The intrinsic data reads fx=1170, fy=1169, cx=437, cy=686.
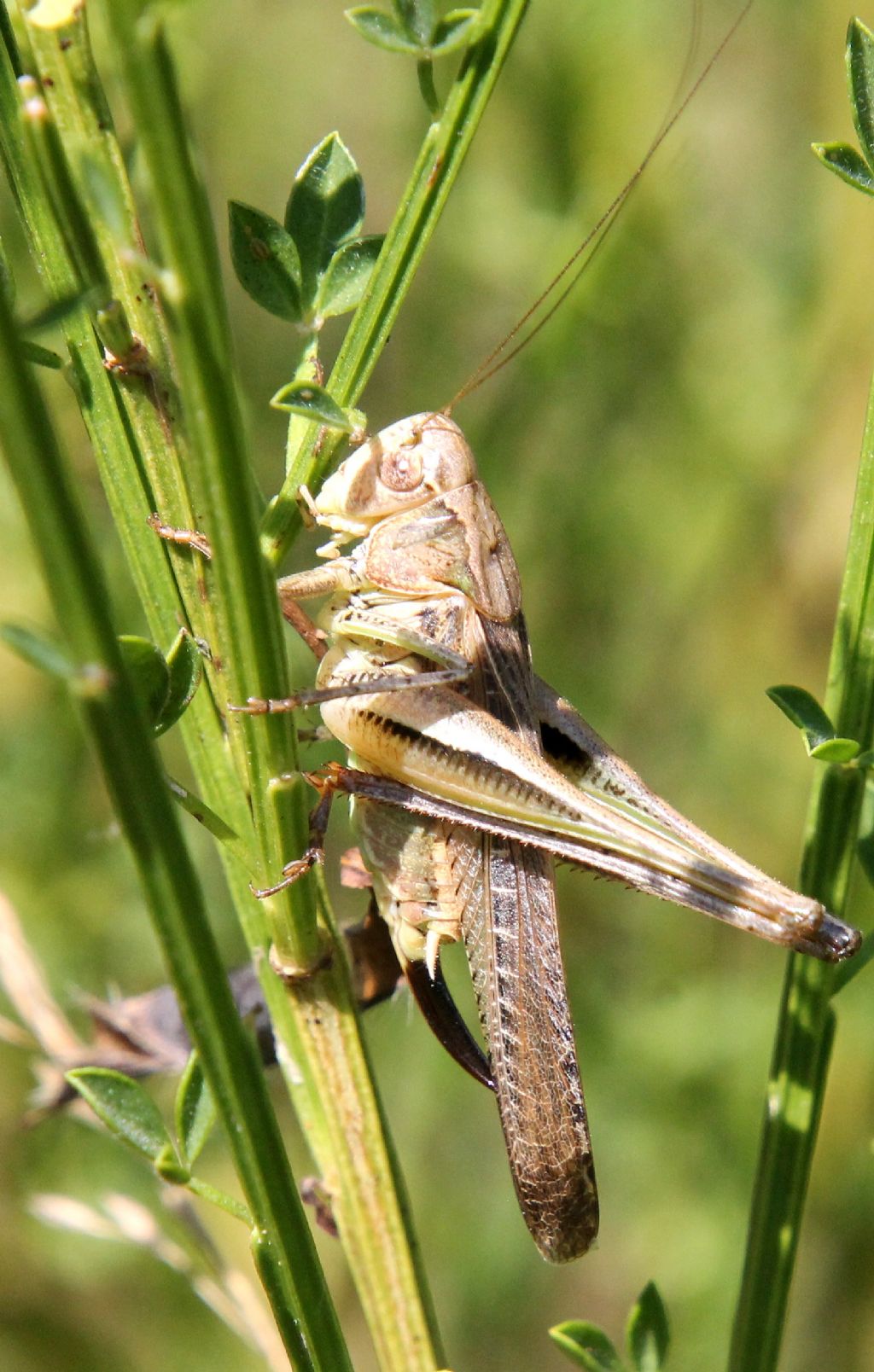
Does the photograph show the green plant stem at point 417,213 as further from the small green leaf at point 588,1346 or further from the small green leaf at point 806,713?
the small green leaf at point 588,1346

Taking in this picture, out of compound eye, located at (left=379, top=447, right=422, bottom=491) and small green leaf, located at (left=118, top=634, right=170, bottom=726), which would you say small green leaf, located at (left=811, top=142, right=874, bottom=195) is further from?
compound eye, located at (left=379, top=447, right=422, bottom=491)

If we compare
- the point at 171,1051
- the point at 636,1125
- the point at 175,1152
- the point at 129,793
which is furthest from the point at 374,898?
the point at 636,1125

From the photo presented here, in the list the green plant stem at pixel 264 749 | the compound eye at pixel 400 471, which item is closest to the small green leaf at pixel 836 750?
the green plant stem at pixel 264 749

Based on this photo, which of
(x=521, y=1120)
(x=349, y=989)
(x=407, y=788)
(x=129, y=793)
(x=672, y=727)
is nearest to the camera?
(x=129, y=793)

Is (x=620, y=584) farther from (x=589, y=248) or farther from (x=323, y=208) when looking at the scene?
(x=323, y=208)

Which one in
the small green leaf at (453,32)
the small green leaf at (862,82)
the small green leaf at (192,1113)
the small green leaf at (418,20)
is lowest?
the small green leaf at (192,1113)

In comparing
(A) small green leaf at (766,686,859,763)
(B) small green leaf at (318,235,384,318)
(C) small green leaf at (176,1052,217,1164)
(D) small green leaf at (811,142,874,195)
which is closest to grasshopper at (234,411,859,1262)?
(A) small green leaf at (766,686,859,763)

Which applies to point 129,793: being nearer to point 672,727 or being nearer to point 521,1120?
point 521,1120
